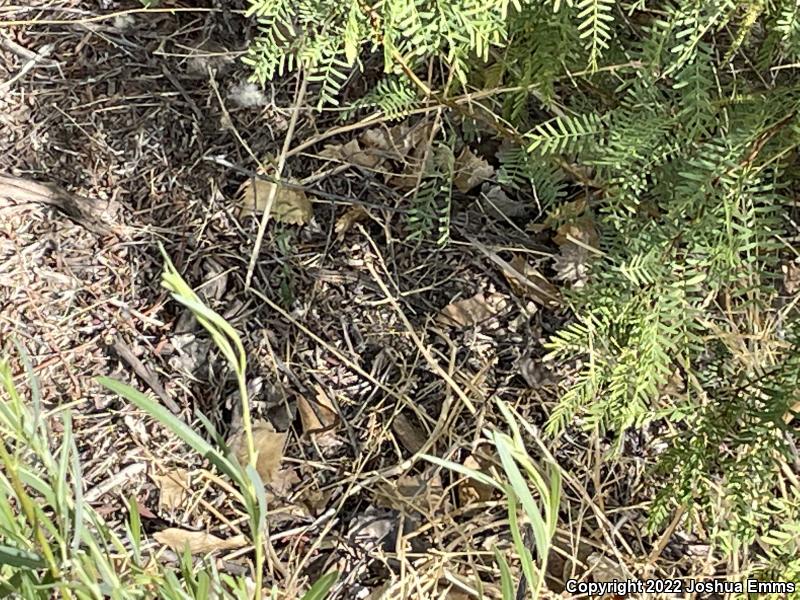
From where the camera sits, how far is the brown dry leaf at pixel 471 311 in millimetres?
1299

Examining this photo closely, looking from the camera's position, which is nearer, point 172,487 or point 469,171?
point 172,487

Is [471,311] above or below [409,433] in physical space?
above

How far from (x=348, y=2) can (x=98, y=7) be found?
80cm

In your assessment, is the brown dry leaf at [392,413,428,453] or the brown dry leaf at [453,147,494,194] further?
the brown dry leaf at [453,147,494,194]

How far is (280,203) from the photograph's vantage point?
1.37 metres

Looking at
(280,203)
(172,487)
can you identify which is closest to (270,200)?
(280,203)

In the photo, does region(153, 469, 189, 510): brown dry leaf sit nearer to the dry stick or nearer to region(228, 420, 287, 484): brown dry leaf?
region(228, 420, 287, 484): brown dry leaf

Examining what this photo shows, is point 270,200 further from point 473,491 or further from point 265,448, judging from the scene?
point 473,491

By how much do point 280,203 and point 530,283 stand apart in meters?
0.44

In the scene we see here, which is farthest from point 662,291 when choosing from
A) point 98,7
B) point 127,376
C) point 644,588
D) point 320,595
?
point 98,7

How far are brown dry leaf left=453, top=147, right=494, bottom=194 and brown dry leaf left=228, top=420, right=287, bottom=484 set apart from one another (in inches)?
20.0

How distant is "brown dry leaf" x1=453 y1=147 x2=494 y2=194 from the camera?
1.36 m

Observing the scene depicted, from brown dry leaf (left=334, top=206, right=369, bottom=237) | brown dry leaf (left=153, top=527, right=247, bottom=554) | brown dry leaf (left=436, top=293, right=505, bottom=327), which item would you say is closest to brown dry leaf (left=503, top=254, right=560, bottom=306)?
brown dry leaf (left=436, top=293, right=505, bottom=327)

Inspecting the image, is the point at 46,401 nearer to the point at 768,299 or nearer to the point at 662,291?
the point at 662,291
